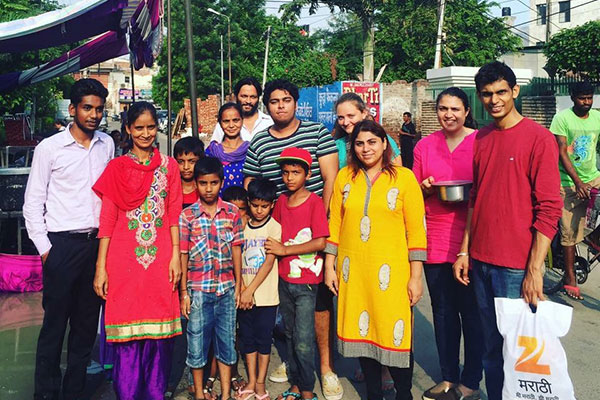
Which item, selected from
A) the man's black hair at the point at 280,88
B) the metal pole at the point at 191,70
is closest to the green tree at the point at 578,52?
the metal pole at the point at 191,70

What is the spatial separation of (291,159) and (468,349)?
5.28 feet

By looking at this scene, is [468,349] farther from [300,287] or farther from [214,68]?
[214,68]

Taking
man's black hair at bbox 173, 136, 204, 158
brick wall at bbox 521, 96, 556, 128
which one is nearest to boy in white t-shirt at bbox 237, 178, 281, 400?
man's black hair at bbox 173, 136, 204, 158

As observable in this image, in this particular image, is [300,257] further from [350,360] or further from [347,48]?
[347,48]

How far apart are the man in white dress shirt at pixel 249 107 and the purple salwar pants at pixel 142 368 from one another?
1.87 metres

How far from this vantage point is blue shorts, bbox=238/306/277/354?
3.64 metres

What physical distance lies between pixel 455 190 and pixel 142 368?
6.93 feet

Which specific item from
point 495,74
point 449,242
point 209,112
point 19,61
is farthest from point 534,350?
point 209,112

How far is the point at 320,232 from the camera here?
3475mm

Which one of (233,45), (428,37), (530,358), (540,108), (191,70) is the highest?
(233,45)

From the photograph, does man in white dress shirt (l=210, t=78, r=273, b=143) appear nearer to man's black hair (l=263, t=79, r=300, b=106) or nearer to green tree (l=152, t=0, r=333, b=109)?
man's black hair (l=263, t=79, r=300, b=106)

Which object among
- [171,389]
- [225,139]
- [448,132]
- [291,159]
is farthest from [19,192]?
[448,132]

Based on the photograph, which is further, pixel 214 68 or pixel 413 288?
pixel 214 68

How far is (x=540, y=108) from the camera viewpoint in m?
11.0
